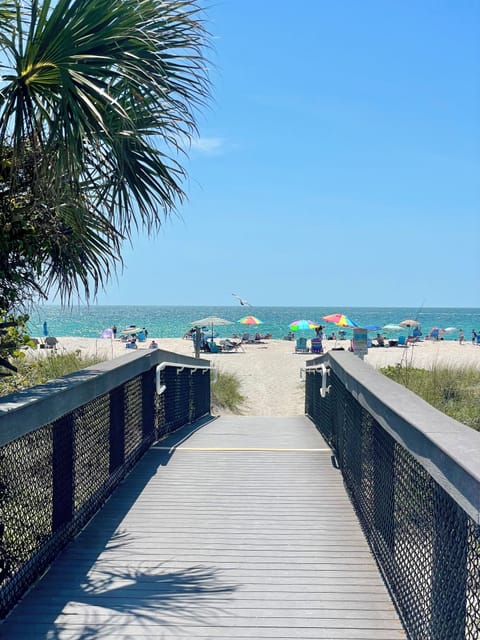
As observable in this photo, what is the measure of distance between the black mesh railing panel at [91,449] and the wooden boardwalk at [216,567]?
231 millimetres

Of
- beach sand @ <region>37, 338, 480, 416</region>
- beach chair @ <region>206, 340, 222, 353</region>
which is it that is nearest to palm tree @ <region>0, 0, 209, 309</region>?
beach sand @ <region>37, 338, 480, 416</region>

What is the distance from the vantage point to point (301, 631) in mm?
3047

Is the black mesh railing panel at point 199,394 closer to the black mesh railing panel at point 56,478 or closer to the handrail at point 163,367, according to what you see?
the handrail at point 163,367

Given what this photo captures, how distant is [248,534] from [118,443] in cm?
154

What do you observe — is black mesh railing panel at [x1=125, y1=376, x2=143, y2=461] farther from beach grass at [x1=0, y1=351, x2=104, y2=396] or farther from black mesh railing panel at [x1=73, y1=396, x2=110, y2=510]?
beach grass at [x1=0, y1=351, x2=104, y2=396]

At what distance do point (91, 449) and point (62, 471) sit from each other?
2.31 feet

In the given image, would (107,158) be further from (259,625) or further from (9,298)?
(259,625)

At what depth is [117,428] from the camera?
213 inches

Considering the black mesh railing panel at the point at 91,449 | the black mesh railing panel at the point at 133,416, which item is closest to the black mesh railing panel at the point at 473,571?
the black mesh railing panel at the point at 91,449

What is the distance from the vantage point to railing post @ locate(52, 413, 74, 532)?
12.6 feet

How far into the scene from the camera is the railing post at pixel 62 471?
12.6 feet

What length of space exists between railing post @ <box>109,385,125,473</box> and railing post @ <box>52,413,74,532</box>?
1.07 metres

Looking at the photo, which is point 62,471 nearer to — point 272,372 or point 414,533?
point 414,533

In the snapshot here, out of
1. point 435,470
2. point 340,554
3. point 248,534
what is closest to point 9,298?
point 248,534
